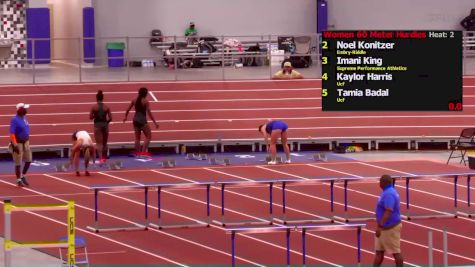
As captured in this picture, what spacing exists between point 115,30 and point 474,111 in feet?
45.5

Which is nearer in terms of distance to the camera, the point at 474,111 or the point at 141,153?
the point at 141,153

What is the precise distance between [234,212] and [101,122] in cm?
705

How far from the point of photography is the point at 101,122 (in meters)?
31.0

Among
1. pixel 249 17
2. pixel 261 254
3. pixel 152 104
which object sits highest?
pixel 249 17

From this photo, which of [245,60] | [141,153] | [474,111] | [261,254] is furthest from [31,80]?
[261,254]

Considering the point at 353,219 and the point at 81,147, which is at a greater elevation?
the point at 81,147

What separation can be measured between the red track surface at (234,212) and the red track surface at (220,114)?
10.6ft

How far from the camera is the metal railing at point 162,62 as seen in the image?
1457 inches

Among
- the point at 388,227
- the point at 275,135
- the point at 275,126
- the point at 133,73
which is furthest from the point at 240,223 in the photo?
the point at 133,73

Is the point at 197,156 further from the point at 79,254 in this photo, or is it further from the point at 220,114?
the point at 79,254

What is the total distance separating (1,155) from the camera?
32.6m

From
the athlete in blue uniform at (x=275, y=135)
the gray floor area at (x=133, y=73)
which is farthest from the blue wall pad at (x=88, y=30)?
the athlete in blue uniform at (x=275, y=135)

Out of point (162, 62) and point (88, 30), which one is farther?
point (162, 62)

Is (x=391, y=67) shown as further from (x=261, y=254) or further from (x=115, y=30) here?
(x=115, y=30)
